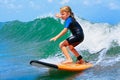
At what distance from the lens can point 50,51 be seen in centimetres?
1368

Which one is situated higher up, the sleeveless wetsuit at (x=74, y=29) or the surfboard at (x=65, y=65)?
the sleeveless wetsuit at (x=74, y=29)

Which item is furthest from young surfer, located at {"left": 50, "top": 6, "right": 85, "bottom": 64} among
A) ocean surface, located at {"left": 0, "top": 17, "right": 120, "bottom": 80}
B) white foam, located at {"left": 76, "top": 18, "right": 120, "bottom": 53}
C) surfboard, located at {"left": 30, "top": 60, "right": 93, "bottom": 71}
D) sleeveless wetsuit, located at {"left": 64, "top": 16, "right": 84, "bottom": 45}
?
white foam, located at {"left": 76, "top": 18, "right": 120, "bottom": 53}

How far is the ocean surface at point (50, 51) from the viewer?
9.63m

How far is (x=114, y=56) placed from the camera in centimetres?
1118

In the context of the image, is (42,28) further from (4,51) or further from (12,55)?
(12,55)

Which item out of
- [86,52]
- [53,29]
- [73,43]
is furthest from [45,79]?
[53,29]

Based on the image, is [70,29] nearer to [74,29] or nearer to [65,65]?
[74,29]

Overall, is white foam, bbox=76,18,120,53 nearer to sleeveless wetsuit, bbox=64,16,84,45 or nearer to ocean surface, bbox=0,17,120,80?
ocean surface, bbox=0,17,120,80

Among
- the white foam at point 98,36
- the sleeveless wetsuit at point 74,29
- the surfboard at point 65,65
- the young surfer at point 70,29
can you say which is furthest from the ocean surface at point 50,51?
the sleeveless wetsuit at point 74,29

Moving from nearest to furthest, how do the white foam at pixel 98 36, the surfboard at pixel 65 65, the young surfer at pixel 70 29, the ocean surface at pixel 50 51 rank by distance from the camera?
1. the ocean surface at pixel 50 51
2. the surfboard at pixel 65 65
3. the young surfer at pixel 70 29
4. the white foam at pixel 98 36

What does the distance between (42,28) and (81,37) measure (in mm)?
8947

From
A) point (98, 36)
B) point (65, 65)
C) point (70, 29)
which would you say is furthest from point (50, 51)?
point (65, 65)

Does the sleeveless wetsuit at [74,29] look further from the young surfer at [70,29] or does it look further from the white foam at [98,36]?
the white foam at [98,36]

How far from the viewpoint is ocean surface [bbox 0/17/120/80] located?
963cm
